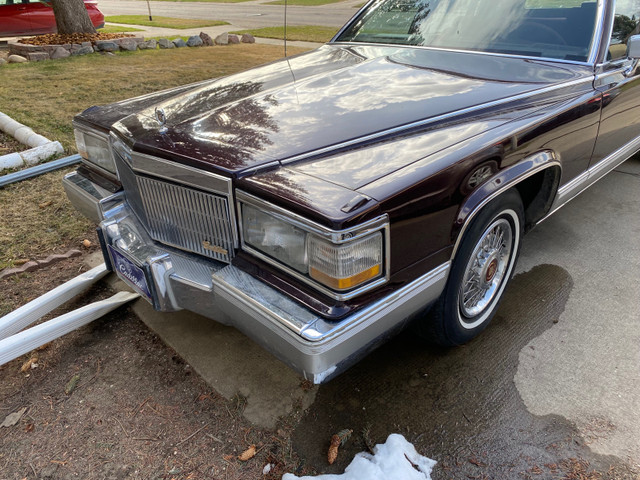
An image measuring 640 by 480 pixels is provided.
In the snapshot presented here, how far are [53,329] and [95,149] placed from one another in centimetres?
101

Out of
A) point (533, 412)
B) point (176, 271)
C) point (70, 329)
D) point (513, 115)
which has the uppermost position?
point (513, 115)

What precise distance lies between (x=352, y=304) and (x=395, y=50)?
203 centimetres

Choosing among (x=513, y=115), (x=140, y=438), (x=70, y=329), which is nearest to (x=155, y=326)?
(x=70, y=329)

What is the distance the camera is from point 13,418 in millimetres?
2156

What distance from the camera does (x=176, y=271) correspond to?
2.05m

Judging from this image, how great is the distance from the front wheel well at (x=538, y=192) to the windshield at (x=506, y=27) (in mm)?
738

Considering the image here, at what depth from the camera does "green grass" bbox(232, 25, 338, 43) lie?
12.4 meters

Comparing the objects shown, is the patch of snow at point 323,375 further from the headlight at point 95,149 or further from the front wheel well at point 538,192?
the headlight at point 95,149

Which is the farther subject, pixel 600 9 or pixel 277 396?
pixel 600 9

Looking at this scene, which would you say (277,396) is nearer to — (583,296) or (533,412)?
(533,412)

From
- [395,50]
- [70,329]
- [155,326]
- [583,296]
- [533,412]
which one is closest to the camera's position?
[533,412]

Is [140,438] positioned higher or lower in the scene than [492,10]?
lower

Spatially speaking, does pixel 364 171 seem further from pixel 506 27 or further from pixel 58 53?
pixel 58 53

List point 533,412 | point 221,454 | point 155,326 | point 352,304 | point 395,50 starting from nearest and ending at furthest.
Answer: point 352,304
point 221,454
point 533,412
point 155,326
point 395,50
